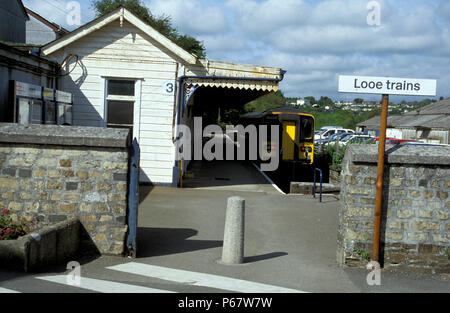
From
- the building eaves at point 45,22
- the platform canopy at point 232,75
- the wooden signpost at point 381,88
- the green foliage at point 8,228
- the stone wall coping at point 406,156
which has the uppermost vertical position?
the building eaves at point 45,22

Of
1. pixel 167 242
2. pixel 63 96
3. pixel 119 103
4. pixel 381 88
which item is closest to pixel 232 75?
pixel 119 103

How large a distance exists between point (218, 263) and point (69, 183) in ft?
7.88

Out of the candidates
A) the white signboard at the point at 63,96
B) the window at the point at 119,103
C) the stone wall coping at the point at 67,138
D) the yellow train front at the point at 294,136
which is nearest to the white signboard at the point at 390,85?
the stone wall coping at the point at 67,138

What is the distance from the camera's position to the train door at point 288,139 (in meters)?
26.2

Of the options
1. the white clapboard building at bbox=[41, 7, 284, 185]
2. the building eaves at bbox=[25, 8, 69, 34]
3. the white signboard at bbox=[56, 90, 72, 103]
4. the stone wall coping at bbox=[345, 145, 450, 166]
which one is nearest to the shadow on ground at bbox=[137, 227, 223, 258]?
the stone wall coping at bbox=[345, 145, 450, 166]

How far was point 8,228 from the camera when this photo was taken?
6535mm

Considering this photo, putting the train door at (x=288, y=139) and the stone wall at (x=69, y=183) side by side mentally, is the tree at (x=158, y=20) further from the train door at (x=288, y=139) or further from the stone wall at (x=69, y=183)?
the stone wall at (x=69, y=183)

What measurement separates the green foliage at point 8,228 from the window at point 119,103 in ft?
26.4

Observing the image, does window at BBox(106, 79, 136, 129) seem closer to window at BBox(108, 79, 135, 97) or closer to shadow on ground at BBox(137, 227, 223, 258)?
window at BBox(108, 79, 135, 97)

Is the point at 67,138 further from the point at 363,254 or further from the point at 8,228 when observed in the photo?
the point at 363,254

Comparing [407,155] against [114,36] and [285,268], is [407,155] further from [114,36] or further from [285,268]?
[114,36]

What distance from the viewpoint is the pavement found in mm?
6027

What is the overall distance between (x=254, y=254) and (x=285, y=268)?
3.20 ft
